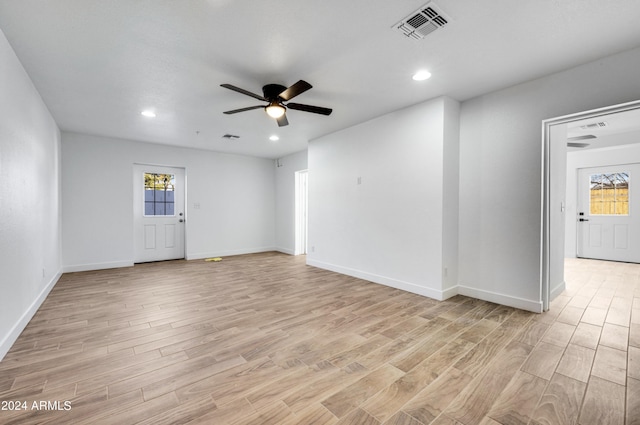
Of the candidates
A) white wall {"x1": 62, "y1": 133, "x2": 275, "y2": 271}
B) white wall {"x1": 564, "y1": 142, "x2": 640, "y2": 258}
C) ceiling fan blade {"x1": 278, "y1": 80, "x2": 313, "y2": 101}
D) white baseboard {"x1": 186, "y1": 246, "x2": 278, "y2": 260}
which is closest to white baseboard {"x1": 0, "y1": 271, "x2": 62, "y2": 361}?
white wall {"x1": 62, "y1": 133, "x2": 275, "y2": 271}

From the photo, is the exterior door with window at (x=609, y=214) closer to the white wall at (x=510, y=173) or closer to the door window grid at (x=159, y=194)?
the white wall at (x=510, y=173)

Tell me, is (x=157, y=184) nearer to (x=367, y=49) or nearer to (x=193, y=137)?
(x=193, y=137)

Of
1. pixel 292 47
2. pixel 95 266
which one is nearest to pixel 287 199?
pixel 95 266

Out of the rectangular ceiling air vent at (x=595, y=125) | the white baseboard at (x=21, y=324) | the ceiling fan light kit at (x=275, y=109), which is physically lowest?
the white baseboard at (x=21, y=324)

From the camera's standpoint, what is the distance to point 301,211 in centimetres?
710

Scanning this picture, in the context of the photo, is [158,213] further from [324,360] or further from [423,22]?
[423,22]

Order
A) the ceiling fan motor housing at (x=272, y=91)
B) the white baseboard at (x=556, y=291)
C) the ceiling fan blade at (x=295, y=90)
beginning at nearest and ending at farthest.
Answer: the ceiling fan blade at (x=295, y=90), the ceiling fan motor housing at (x=272, y=91), the white baseboard at (x=556, y=291)

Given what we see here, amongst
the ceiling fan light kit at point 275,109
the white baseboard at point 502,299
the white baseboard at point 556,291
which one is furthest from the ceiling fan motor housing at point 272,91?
the white baseboard at point 556,291

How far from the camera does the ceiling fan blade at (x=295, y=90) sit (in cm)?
259

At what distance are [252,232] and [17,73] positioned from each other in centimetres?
527

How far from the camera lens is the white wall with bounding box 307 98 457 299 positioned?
3529 mm

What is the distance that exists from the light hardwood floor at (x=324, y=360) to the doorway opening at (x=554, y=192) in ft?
0.95

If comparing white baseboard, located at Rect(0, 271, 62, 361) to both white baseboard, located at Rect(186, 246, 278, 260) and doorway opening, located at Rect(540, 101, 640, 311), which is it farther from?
doorway opening, located at Rect(540, 101, 640, 311)

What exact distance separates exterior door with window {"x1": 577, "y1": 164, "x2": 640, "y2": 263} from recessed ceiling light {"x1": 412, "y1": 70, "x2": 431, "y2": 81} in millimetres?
5866
